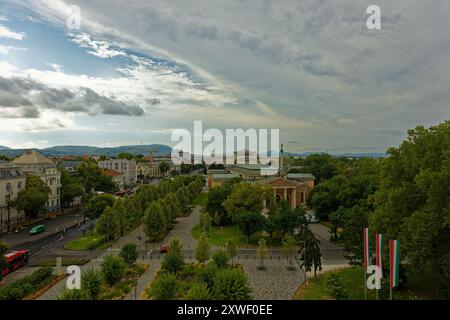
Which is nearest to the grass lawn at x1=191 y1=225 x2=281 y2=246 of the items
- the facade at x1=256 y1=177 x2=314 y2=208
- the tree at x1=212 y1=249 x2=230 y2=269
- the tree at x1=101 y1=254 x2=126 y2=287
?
the tree at x1=212 y1=249 x2=230 y2=269

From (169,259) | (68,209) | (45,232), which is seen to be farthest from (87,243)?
(68,209)

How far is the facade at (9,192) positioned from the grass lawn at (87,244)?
15860 mm

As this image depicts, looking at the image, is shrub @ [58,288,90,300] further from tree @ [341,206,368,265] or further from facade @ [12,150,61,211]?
facade @ [12,150,61,211]

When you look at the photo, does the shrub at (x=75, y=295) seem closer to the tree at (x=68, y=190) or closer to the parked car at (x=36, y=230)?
the parked car at (x=36, y=230)

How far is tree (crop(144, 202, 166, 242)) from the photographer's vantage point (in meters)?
40.1

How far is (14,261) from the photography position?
3009 centimetres

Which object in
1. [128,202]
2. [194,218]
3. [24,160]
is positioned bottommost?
[194,218]

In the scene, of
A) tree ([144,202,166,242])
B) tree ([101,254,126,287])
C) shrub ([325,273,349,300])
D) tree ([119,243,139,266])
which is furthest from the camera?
tree ([144,202,166,242])

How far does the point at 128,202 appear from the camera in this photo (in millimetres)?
47656

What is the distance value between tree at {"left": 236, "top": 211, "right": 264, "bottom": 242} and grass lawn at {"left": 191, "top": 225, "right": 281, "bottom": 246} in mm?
1927

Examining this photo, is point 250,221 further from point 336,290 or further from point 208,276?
point 336,290
